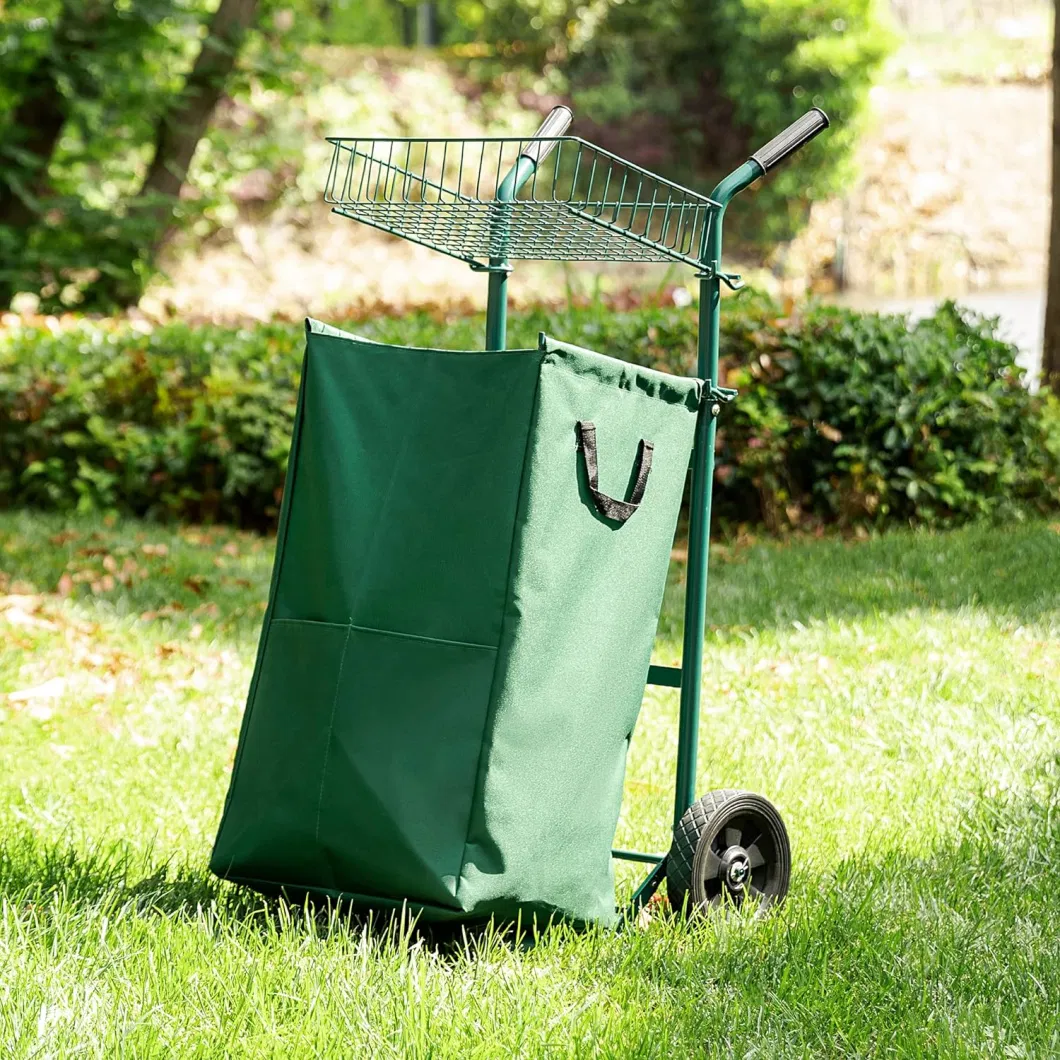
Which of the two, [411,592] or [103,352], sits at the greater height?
[103,352]

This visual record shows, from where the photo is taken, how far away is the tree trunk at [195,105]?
34.4ft

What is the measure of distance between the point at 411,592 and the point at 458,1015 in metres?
0.64

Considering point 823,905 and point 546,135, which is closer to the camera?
point 823,905

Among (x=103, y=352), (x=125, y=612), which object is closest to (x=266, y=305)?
(x=103, y=352)

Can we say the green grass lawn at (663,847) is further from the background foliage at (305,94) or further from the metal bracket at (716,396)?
the background foliage at (305,94)

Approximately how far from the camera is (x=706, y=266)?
252 centimetres

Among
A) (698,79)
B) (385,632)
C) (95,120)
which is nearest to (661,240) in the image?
(385,632)

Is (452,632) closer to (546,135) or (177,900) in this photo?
(177,900)

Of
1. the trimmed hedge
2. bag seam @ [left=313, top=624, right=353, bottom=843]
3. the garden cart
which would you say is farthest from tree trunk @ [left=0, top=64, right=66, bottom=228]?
bag seam @ [left=313, top=624, right=353, bottom=843]

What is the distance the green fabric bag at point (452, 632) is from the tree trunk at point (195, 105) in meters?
8.85

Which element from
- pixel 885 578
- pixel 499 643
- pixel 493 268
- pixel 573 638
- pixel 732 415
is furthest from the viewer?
pixel 732 415

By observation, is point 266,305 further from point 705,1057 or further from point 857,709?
point 705,1057

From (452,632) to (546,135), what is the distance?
1.05 metres

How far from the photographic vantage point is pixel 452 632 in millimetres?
2246
